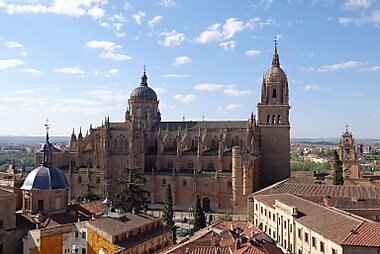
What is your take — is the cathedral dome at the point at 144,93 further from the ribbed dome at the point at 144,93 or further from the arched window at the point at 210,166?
the arched window at the point at 210,166

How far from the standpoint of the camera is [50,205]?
133ft

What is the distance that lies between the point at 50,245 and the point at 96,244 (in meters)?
4.52

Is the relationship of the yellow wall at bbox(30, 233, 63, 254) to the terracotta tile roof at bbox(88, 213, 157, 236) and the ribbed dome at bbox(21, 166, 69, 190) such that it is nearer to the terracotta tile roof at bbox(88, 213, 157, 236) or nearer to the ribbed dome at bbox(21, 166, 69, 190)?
the terracotta tile roof at bbox(88, 213, 157, 236)

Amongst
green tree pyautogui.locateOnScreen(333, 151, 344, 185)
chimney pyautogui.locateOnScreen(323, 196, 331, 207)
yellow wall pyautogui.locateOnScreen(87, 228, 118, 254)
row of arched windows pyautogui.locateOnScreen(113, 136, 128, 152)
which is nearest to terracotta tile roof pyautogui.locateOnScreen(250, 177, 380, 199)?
chimney pyautogui.locateOnScreen(323, 196, 331, 207)

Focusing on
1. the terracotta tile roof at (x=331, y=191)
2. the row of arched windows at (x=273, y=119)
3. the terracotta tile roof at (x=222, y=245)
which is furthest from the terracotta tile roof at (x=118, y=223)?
the row of arched windows at (x=273, y=119)

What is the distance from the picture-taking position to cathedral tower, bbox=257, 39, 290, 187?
237 feet

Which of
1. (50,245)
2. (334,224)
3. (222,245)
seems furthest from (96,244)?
(334,224)

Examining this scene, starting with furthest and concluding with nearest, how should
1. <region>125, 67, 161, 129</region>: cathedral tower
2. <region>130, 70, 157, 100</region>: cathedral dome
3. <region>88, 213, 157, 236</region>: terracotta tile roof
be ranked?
<region>130, 70, 157, 100</region>: cathedral dome
<region>125, 67, 161, 129</region>: cathedral tower
<region>88, 213, 157, 236</region>: terracotta tile roof

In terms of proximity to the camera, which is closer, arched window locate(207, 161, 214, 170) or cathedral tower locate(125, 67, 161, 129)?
arched window locate(207, 161, 214, 170)

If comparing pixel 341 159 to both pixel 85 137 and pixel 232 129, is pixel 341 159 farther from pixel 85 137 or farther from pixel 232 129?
pixel 85 137

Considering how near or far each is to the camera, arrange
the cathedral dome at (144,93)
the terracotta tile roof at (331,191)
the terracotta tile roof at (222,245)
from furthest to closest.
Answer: the cathedral dome at (144,93)
the terracotta tile roof at (331,191)
the terracotta tile roof at (222,245)

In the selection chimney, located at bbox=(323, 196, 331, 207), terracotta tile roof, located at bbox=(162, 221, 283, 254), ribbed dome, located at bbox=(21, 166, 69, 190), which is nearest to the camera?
terracotta tile roof, located at bbox=(162, 221, 283, 254)

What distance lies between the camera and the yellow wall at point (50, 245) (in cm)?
3428

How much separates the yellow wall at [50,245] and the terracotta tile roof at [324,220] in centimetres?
1895
